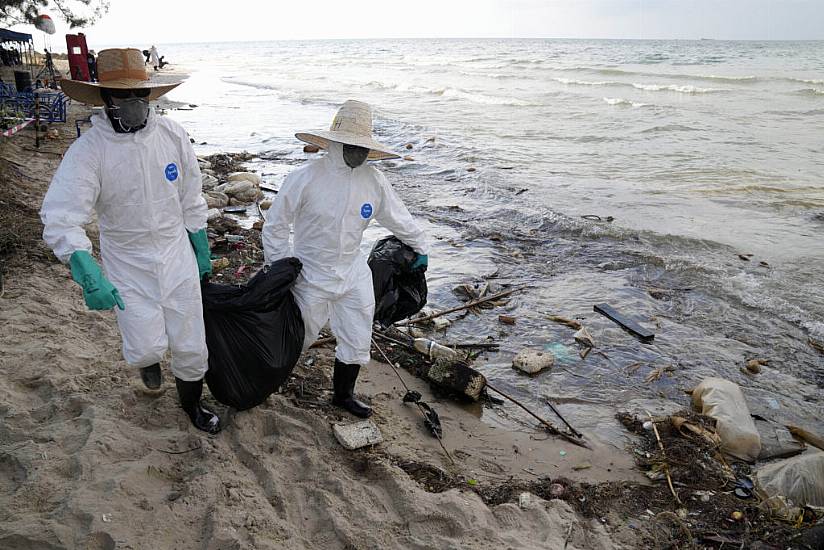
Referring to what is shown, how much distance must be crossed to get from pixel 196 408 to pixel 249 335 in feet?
1.70

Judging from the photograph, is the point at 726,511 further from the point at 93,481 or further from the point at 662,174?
the point at 662,174

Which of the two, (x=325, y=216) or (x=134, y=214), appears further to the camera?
(x=325, y=216)

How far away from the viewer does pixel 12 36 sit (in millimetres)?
20484

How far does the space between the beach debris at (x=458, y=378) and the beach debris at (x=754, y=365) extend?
220 cm

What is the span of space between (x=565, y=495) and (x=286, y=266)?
6.16 feet

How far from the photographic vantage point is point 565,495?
9.94 ft

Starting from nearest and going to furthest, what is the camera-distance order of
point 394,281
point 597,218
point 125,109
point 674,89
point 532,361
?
point 125,109 → point 394,281 → point 532,361 → point 597,218 → point 674,89

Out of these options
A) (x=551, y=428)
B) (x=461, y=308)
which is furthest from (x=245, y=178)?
(x=551, y=428)

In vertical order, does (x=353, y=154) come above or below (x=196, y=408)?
above

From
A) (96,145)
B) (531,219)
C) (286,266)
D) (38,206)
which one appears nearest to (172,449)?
(286,266)

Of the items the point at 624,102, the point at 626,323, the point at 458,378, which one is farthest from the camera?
the point at 624,102

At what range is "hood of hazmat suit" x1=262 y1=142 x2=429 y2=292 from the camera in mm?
3139

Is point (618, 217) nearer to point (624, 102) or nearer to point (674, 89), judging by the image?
point (624, 102)

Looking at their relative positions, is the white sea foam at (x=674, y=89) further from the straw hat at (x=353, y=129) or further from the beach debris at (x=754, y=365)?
the straw hat at (x=353, y=129)
